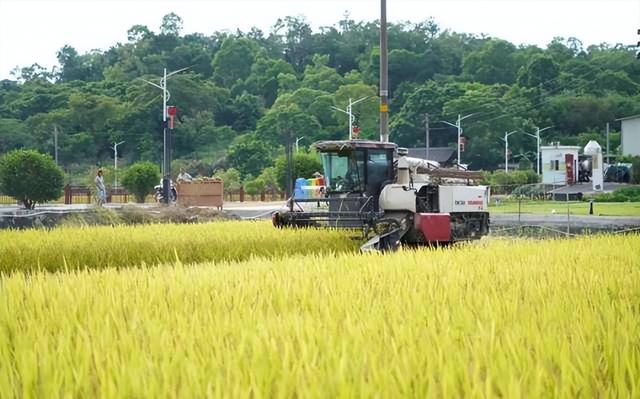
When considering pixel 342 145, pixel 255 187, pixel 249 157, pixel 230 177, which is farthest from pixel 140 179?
pixel 249 157

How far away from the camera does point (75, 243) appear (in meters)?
10.6

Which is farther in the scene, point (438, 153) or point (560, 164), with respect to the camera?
point (438, 153)

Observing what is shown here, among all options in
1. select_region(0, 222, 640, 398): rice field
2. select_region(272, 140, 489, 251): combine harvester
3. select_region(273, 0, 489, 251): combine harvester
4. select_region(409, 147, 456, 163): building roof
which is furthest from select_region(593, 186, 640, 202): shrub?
select_region(0, 222, 640, 398): rice field

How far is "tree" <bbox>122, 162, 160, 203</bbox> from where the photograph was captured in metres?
35.2

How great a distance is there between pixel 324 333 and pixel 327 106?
63.3m

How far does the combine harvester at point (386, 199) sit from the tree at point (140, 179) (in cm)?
2204

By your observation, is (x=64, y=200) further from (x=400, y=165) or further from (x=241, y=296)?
(x=241, y=296)

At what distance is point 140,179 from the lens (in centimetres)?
3534

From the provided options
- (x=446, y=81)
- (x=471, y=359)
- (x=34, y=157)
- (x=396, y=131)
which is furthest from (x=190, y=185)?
(x=446, y=81)

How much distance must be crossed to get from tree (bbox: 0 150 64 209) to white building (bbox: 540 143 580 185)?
1154 inches

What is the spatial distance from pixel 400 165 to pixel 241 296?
9.65m

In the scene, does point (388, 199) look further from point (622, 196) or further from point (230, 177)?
point (230, 177)

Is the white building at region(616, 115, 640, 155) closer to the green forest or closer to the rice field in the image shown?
the green forest

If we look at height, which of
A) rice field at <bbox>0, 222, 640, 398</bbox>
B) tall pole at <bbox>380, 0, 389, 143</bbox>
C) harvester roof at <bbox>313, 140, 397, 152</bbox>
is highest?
tall pole at <bbox>380, 0, 389, 143</bbox>
